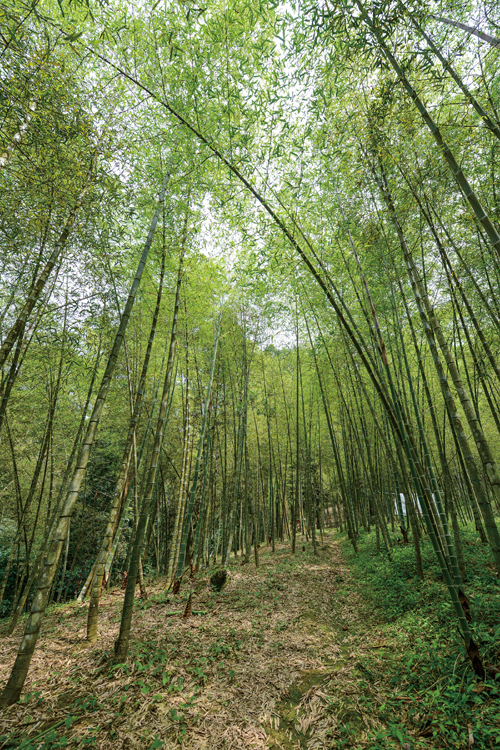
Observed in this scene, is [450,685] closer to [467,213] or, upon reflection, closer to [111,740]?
[111,740]

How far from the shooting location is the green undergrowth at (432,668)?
182cm

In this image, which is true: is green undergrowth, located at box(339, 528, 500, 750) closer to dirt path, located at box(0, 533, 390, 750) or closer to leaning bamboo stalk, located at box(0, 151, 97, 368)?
dirt path, located at box(0, 533, 390, 750)

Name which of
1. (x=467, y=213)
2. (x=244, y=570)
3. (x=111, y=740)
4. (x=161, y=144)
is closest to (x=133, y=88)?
(x=161, y=144)

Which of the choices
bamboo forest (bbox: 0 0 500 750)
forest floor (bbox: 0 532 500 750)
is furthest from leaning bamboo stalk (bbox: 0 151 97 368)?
forest floor (bbox: 0 532 500 750)

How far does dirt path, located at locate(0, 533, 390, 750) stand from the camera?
2057 mm

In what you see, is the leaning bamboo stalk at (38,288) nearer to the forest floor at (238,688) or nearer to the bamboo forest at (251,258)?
the bamboo forest at (251,258)

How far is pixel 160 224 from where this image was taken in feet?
12.7

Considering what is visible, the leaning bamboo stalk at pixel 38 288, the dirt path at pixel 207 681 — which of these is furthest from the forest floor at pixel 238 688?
the leaning bamboo stalk at pixel 38 288

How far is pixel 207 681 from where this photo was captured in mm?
2693

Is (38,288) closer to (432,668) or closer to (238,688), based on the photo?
(238,688)

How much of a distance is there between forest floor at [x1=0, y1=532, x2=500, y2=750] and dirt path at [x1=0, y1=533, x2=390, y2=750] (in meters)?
0.01

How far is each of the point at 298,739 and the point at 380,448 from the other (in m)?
7.42

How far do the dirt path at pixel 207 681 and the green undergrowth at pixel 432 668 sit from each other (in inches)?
6.5

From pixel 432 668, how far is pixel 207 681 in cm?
191
